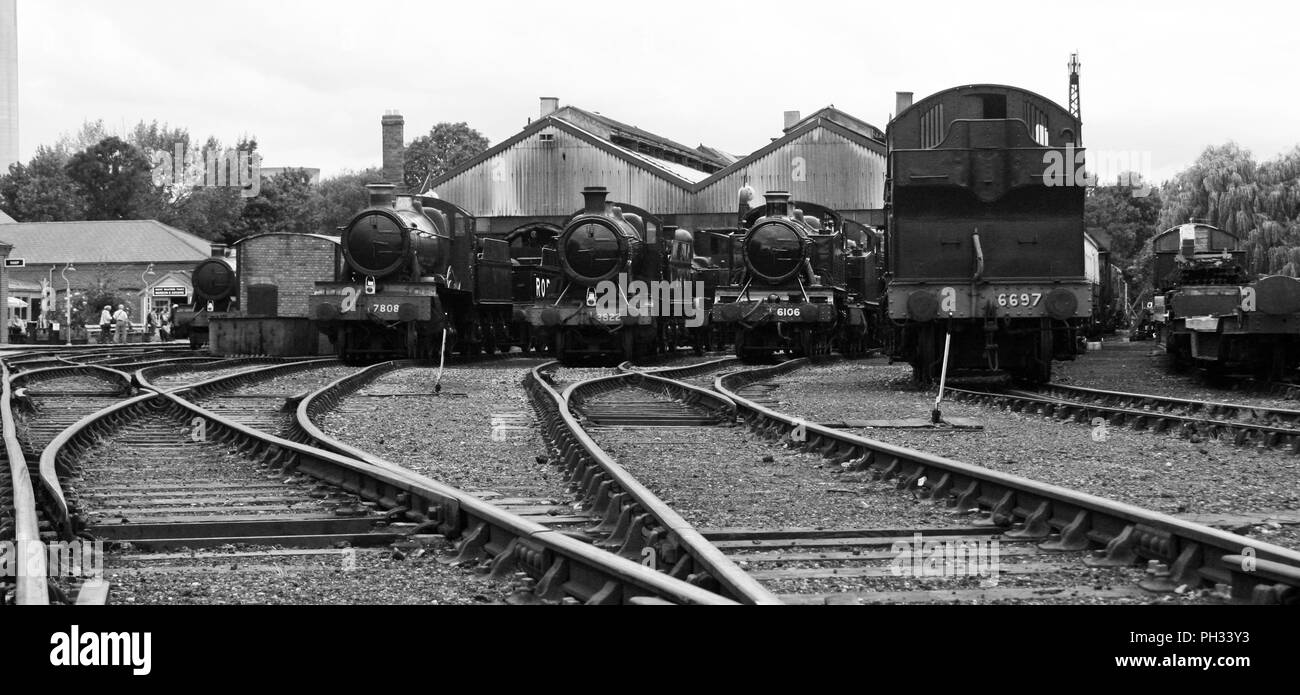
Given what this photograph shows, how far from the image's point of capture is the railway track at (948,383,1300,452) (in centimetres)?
1007

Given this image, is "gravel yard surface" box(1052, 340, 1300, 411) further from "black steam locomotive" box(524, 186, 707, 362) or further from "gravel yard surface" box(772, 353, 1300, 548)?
"black steam locomotive" box(524, 186, 707, 362)

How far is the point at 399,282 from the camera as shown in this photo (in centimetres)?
2355

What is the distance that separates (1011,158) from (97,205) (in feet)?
262

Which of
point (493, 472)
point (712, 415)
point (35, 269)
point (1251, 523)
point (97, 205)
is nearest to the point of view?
point (1251, 523)

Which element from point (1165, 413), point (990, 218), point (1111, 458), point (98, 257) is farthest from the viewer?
point (98, 257)

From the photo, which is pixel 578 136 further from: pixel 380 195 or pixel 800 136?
pixel 380 195

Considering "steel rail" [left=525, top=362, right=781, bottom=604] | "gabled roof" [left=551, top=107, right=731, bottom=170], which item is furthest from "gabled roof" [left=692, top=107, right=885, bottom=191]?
"steel rail" [left=525, top=362, right=781, bottom=604]

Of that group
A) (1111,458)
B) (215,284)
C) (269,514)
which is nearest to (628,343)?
(1111,458)

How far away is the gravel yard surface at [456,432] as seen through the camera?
8258mm

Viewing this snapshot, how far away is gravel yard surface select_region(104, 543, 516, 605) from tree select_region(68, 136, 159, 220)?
85.7 meters

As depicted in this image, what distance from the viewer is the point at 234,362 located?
953 inches

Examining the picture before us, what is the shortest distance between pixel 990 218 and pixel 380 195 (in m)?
12.2
